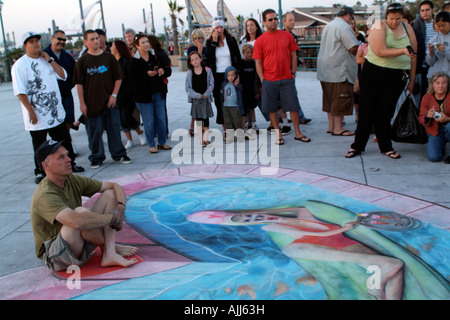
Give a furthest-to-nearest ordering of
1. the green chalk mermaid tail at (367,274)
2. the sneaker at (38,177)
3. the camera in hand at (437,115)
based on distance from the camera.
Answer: the sneaker at (38,177), the camera in hand at (437,115), the green chalk mermaid tail at (367,274)

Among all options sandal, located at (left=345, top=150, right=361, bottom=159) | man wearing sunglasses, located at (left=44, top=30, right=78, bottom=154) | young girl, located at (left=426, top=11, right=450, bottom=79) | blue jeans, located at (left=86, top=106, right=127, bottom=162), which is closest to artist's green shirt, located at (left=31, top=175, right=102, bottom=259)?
blue jeans, located at (left=86, top=106, right=127, bottom=162)

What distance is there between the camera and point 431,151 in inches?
203

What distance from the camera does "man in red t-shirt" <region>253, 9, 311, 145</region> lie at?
630 cm

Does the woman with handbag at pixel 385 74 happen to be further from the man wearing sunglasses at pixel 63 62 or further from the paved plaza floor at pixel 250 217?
the man wearing sunglasses at pixel 63 62

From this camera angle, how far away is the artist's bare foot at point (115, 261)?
312 cm

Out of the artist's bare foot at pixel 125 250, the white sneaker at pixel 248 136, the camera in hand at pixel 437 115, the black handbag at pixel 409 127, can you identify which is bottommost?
the artist's bare foot at pixel 125 250

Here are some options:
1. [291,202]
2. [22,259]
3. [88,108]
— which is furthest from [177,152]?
[22,259]

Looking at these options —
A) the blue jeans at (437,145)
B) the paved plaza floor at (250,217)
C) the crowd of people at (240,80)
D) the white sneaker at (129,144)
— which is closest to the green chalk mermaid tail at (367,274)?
the paved plaza floor at (250,217)

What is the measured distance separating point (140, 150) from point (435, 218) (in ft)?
14.6

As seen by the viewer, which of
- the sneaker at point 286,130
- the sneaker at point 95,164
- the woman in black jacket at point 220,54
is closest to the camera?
the sneaker at point 95,164

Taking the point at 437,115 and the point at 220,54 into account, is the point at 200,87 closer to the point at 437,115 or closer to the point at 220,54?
the point at 220,54

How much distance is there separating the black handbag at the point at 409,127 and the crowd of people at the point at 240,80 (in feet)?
0.40
